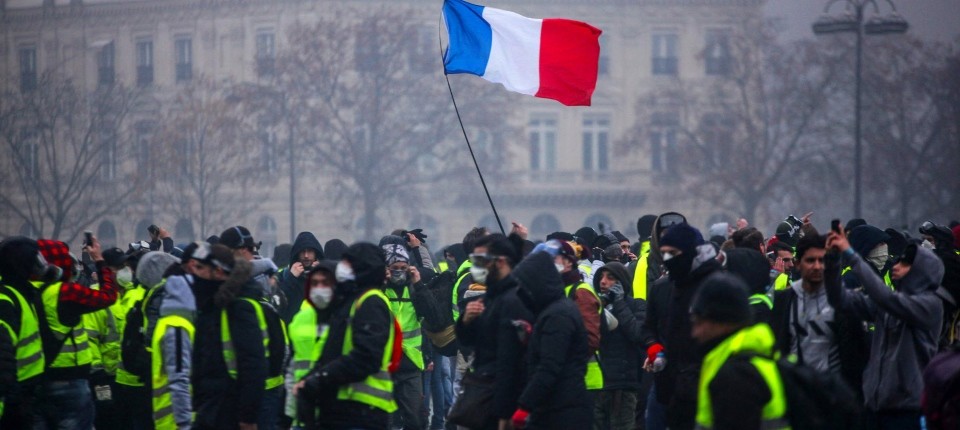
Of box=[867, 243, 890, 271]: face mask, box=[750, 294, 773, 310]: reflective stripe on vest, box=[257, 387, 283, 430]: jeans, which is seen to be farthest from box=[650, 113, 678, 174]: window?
box=[750, 294, 773, 310]: reflective stripe on vest

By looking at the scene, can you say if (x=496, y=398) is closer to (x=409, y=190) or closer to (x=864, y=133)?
(x=864, y=133)

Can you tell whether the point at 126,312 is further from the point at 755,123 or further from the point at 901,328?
the point at 755,123

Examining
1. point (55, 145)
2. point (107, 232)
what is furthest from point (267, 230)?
point (55, 145)

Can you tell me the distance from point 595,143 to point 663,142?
4589 millimetres

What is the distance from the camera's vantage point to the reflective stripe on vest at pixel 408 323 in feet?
40.0

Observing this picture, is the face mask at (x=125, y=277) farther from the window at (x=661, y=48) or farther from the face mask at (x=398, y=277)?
the window at (x=661, y=48)

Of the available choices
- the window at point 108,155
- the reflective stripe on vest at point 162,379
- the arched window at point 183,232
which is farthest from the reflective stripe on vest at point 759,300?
the arched window at point 183,232

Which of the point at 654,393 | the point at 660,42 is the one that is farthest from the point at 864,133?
the point at 654,393

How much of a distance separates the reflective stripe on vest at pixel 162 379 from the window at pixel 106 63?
5840cm

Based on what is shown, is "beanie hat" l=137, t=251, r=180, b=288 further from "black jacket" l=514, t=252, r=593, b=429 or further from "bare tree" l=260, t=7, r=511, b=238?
"bare tree" l=260, t=7, r=511, b=238

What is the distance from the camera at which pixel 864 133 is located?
4881cm

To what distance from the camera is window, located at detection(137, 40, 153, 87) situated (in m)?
67.8

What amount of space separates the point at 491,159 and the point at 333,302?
2145 inches

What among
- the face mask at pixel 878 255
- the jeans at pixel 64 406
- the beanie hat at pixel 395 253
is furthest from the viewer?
the beanie hat at pixel 395 253
